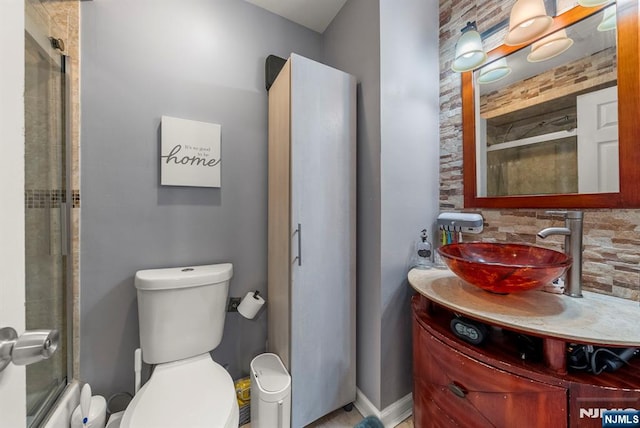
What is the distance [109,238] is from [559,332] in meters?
1.82

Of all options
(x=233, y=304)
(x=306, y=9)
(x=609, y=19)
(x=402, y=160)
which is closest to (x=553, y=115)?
(x=609, y=19)

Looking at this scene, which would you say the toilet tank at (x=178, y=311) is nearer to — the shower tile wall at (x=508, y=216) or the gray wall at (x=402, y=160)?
the gray wall at (x=402, y=160)

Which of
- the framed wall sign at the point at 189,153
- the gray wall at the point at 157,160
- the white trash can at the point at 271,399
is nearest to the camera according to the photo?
the white trash can at the point at 271,399

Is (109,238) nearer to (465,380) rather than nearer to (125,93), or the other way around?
(125,93)

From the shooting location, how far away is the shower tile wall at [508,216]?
3.01 feet

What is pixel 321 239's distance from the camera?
50.6 inches

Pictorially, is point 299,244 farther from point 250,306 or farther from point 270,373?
point 270,373

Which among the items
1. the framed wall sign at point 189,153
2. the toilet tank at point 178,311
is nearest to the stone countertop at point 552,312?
the toilet tank at point 178,311

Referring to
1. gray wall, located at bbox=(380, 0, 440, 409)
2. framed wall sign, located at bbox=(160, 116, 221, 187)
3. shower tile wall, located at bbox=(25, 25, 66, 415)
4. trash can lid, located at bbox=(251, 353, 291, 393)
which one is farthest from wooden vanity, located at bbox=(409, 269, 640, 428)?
shower tile wall, located at bbox=(25, 25, 66, 415)

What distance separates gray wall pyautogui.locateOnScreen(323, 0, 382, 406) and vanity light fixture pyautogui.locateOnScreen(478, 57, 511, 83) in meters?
0.58

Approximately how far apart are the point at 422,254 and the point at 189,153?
142 cm

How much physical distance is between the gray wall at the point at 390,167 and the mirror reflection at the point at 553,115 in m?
0.30

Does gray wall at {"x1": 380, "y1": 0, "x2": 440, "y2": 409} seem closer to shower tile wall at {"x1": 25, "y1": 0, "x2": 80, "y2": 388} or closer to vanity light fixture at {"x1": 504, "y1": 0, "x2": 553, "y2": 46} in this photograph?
vanity light fixture at {"x1": 504, "y1": 0, "x2": 553, "y2": 46}

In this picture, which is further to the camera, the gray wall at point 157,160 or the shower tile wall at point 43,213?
the gray wall at point 157,160
